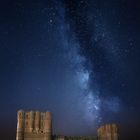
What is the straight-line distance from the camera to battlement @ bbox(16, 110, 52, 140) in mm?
48469

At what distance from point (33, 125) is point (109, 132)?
11.4m

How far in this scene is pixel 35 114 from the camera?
49625 millimetres

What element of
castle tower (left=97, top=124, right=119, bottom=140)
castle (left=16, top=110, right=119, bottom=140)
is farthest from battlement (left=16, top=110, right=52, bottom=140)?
castle tower (left=97, top=124, right=119, bottom=140)

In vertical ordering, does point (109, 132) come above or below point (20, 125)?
below

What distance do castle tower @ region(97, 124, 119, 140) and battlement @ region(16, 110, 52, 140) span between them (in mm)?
8321

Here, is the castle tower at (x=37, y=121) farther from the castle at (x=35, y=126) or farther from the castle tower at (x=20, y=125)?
the castle tower at (x=20, y=125)

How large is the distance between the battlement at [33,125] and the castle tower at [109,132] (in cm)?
832

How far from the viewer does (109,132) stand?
2026 inches

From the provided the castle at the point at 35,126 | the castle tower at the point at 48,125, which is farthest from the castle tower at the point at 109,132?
the castle tower at the point at 48,125

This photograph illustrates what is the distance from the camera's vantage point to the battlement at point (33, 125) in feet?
159

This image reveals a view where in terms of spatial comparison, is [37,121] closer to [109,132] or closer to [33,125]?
[33,125]

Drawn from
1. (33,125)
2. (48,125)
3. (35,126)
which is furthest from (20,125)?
(48,125)

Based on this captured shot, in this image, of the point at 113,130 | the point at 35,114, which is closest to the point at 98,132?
the point at 113,130

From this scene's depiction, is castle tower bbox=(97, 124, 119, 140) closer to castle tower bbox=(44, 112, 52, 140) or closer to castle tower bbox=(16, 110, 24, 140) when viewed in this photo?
castle tower bbox=(44, 112, 52, 140)
